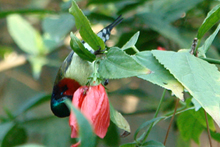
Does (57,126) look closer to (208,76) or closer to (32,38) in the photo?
(32,38)

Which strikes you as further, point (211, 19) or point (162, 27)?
point (162, 27)

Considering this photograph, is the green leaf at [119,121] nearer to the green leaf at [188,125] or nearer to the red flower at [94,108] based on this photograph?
the red flower at [94,108]

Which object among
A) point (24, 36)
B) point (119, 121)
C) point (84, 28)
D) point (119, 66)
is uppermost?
point (24, 36)

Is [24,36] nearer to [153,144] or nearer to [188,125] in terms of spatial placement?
[188,125]

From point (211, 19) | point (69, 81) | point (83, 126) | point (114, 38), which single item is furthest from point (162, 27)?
point (83, 126)

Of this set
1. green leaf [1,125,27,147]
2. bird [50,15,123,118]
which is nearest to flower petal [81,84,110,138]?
bird [50,15,123,118]
